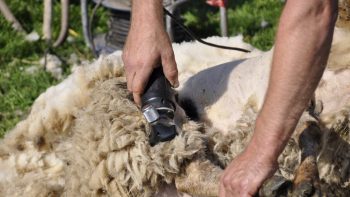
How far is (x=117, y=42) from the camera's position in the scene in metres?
4.51

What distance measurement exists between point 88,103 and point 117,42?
2043 mm

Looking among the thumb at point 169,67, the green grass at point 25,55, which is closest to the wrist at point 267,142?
the thumb at point 169,67

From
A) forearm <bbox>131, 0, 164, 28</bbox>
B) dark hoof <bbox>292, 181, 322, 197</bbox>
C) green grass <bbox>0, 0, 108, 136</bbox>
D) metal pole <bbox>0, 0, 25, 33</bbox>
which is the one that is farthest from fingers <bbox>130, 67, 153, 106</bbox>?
metal pole <bbox>0, 0, 25, 33</bbox>

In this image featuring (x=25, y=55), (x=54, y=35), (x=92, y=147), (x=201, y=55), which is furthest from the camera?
(x=54, y=35)

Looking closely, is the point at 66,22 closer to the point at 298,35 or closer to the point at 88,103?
the point at 88,103

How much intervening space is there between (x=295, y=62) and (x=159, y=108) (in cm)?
67

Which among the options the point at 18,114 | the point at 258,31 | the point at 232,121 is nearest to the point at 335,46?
the point at 232,121

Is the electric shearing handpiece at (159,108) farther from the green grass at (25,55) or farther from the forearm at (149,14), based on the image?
the green grass at (25,55)

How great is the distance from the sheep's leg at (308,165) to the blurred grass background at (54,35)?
6.96 ft

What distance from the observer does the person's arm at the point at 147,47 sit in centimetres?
213

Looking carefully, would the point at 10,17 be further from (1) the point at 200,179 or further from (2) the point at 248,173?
(2) the point at 248,173

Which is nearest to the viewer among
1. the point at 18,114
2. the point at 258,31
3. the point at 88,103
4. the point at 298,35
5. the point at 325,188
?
the point at 298,35

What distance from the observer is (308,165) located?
1.89 m

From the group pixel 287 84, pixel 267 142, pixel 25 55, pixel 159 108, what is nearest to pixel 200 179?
pixel 159 108
